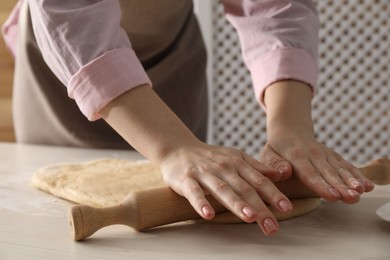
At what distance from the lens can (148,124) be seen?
0.79m

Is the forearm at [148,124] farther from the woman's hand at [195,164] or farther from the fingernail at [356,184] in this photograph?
the fingernail at [356,184]

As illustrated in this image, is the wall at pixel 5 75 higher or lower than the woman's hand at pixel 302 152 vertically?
lower

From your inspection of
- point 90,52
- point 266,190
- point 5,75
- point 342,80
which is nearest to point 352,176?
point 266,190

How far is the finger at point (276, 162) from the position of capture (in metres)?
0.78

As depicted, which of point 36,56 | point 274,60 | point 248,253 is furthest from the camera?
point 36,56

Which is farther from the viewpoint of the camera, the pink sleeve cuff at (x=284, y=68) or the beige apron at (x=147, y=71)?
the beige apron at (x=147, y=71)

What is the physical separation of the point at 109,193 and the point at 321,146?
0.27 metres

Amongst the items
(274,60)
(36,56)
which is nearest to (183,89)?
(36,56)

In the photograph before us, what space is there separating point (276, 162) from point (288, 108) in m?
0.12

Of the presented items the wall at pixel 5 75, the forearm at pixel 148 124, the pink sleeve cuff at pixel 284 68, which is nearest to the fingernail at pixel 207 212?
the forearm at pixel 148 124

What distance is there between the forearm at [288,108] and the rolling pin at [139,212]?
0.18m

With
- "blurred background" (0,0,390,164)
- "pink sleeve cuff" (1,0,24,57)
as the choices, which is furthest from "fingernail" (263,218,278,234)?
"blurred background" (0,0,390,164)

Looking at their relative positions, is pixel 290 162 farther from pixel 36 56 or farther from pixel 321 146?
pixel 36 56

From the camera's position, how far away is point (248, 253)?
0.65 m
